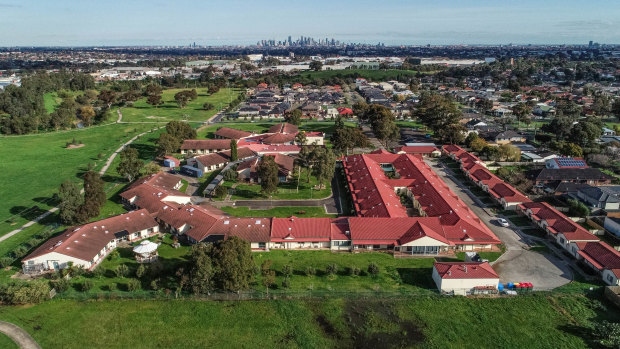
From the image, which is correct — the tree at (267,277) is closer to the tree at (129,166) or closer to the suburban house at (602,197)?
the tree at (129,166)

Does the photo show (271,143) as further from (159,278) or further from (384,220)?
(159,278)

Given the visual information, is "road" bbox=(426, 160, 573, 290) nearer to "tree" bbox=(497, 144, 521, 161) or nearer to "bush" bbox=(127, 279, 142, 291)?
"tree" bbox=(497, 144, 521, 161)

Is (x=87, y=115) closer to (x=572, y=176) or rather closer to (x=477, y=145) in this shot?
(x=477, y=145)

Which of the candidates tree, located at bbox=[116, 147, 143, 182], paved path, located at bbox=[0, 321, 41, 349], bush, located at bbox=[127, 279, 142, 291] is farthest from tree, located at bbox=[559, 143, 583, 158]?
paved path, located at bbox=[0, 321, 41, 349]

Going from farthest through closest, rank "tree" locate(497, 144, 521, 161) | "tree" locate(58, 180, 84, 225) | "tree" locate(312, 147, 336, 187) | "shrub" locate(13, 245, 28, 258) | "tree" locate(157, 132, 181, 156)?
"tree" locate(157, 132, 181, 156) < "tree" locate(497, 144, 521, 161) < "tree" locate(312, 147, 336, 187) < "tree" locate(58, 180, 84, 225) < "shrub" locate(13, 245, 28, 258)

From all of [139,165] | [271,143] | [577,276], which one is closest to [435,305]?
[577,276]

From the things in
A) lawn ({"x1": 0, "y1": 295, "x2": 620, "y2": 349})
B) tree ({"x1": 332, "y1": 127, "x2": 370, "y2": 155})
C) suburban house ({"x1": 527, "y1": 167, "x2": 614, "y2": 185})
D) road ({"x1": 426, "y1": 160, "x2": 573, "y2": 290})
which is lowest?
lawn ({"x1": 0, "y1": 295, "x2": 620, "y2": 349})
